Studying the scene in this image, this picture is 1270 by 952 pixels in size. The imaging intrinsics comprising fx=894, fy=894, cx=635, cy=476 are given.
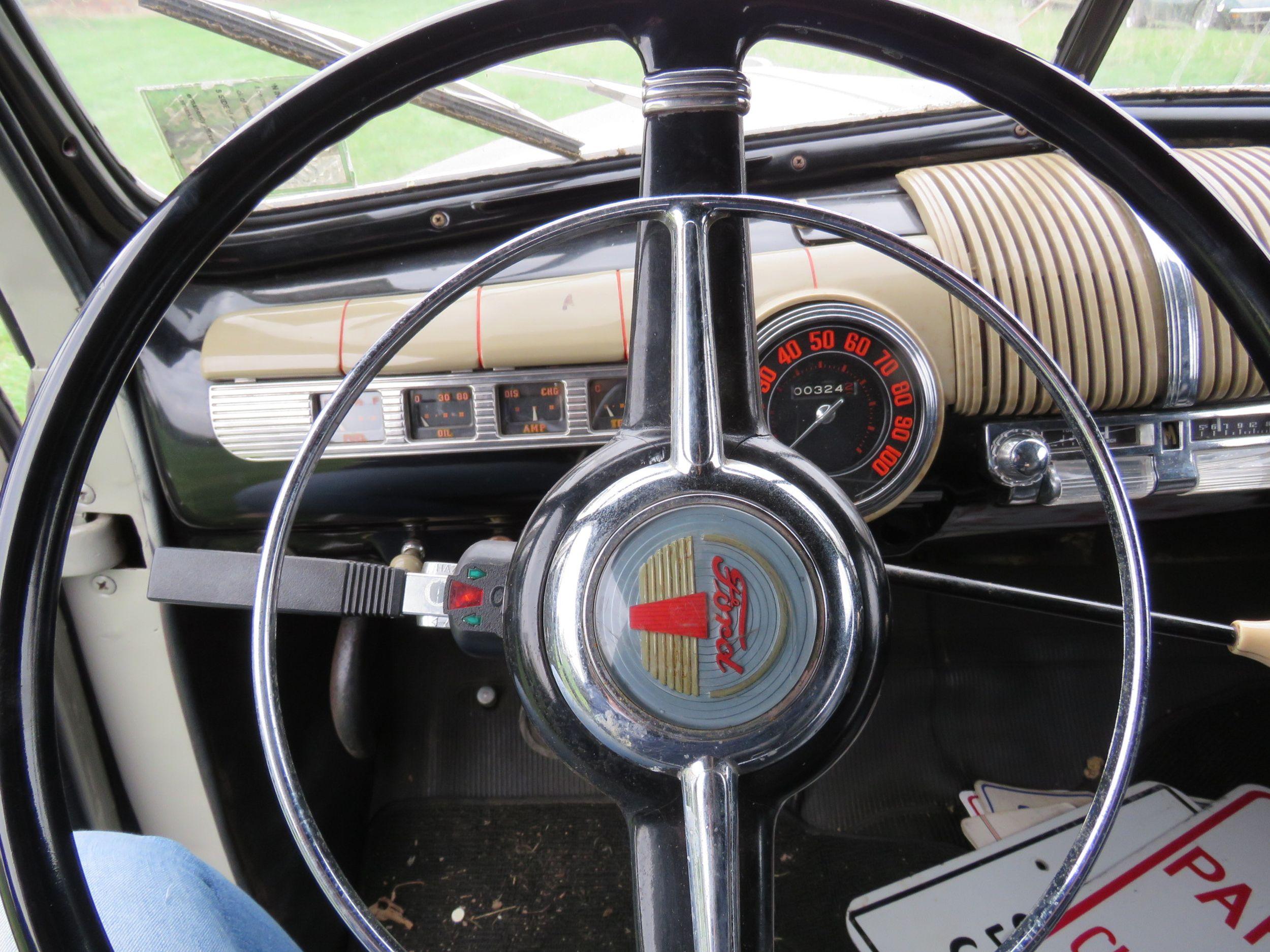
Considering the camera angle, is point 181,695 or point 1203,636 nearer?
point 1203,636

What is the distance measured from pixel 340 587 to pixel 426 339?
55 cm

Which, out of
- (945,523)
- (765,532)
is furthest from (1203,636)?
(945,523)

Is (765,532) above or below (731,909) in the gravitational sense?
above

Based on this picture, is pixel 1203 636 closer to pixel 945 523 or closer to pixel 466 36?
pixel 945 523

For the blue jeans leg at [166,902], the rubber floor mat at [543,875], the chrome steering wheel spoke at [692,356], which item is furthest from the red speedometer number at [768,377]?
the rubber floor mat at [543,875]

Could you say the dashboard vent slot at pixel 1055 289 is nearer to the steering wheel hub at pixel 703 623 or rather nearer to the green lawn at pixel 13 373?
the steering wheel hub at pixel 703 623

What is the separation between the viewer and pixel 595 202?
1438 millimetres

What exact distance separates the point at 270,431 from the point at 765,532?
89 centimetres

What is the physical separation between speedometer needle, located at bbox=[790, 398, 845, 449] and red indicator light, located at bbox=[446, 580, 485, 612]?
61 centimetres

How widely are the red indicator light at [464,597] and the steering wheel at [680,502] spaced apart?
55 mm

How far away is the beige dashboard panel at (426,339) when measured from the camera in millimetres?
1260

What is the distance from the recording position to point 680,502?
27.7 inches

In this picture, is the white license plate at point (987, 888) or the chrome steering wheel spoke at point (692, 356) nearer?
the chrome steering wheel spoke at point (692, 356)

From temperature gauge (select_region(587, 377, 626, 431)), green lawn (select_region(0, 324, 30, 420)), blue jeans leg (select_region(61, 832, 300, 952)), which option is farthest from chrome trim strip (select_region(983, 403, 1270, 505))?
green lawn (select_region(0, 324, 30, 420))
